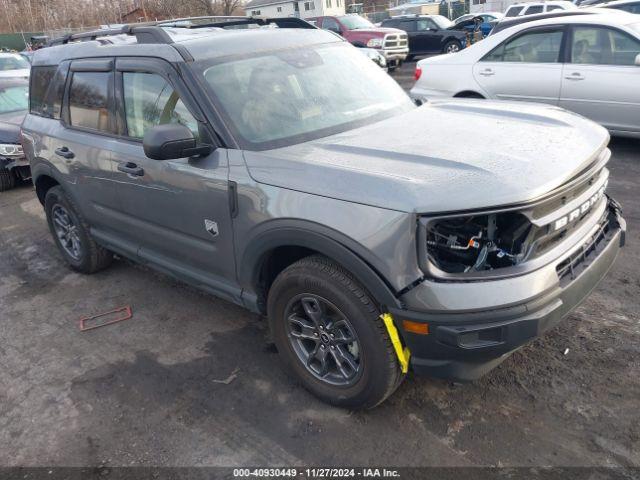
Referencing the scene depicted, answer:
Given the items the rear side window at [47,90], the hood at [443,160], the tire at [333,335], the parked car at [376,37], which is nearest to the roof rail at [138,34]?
the rear side window at [47,90]

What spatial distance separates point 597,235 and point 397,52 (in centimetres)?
1532

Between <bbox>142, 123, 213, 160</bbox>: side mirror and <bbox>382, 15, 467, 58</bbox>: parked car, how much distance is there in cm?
1818

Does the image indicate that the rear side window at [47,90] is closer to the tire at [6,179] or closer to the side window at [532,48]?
the tire at [6,179]

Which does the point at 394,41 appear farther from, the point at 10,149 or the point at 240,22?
the point at 240,22

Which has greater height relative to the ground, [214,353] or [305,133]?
[305,133]

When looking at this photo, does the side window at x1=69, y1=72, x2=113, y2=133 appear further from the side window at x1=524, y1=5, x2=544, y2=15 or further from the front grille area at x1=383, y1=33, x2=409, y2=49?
the side window at x1=524, y1=5, x2=544, y2=15

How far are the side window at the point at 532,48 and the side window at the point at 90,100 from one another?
5.32m

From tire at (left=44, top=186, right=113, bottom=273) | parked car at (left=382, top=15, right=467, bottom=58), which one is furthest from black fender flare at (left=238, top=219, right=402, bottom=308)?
parked car at (left=382, top=15, right=467, bottom=58)

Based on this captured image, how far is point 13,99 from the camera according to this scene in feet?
30.1

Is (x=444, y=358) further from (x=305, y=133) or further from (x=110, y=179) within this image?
(x=110, y=179)

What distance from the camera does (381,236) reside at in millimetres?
2322

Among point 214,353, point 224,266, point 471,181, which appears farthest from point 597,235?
point 214,353

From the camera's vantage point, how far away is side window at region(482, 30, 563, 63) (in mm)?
6750

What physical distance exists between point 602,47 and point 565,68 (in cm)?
45
